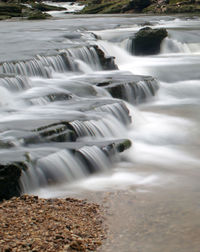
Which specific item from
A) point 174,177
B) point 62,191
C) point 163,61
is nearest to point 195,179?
point 174,177

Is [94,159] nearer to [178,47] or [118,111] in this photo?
[118,111]

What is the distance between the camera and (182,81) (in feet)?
61.2

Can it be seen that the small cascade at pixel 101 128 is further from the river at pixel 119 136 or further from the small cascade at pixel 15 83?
the small cascade at pixel 15 83

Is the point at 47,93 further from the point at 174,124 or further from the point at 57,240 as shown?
the point at 57,240

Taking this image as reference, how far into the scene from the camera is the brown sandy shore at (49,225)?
235 inches

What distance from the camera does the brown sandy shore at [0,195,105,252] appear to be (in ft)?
19.6

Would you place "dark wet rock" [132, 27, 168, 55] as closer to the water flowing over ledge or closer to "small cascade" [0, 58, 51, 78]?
the water flowing over ledge

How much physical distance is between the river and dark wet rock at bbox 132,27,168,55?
262 cm

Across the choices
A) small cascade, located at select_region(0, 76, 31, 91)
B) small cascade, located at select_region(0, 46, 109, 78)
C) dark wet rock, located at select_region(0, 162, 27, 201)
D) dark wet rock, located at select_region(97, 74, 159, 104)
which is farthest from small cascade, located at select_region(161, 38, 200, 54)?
dark wet rock, located at select_region(0, 162, 27, 201)

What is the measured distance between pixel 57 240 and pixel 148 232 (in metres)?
1.36

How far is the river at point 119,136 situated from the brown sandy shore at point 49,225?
31cm

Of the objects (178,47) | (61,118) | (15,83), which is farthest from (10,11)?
(61,118)

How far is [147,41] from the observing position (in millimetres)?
24188

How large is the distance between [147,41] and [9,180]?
1737 centimetres
